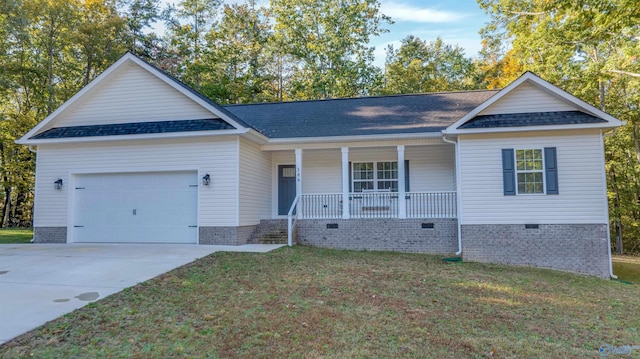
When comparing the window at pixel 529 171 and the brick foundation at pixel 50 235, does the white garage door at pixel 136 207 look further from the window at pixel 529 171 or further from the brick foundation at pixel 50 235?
the window at pixel 529 171

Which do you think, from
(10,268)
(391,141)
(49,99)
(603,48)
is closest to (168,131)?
(10,268)

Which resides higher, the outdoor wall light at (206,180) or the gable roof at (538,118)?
the gable roof at (538,118)

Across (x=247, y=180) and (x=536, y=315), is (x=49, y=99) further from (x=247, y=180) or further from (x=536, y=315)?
(x=536, y=315)

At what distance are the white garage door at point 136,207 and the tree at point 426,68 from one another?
19212mm

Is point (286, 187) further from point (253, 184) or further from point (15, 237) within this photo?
point (15, 237)

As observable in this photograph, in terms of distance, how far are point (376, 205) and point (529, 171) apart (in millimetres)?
4548

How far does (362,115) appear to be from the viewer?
14.2 metres


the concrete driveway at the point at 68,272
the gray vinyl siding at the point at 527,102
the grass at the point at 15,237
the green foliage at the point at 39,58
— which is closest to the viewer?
the concrete driveway at the point at 68,272

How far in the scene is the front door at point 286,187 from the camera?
14.1 metres

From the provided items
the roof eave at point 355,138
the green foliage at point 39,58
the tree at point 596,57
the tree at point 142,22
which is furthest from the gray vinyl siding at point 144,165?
the tree at point 142,22

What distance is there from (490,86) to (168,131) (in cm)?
2242

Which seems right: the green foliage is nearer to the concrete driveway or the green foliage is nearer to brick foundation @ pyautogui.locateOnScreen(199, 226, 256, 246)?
the concrete driveway

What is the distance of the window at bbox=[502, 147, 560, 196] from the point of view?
10.1 metres

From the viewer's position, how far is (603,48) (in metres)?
18.8
